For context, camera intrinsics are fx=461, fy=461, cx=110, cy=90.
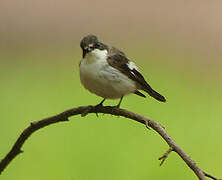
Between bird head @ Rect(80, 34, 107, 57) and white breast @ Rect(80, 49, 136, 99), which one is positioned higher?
bird head @ Rect(80, 34, 107, 57)

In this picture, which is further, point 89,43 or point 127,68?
point 127,68

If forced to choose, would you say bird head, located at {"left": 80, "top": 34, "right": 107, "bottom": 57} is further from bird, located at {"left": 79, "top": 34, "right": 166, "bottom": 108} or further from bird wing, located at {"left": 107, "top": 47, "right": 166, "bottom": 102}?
bird wing, located at {"left": 107, "top": 47, "right": 166, "bottom": 102}

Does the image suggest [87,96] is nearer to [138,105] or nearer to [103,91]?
[138,105]

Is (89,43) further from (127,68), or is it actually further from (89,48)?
(127,68)

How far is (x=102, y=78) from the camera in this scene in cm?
121

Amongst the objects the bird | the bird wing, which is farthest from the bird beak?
the bird wing

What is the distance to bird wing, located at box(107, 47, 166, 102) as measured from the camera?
126 cm

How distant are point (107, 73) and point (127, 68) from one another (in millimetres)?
87

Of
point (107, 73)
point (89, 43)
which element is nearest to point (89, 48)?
point (89, 43)

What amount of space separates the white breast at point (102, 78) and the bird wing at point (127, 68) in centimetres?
1

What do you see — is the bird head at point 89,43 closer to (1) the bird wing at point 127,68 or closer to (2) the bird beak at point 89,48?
(2) the bird beak at point 89,48

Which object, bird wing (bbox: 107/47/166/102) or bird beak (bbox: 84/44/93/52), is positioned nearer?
bird beak (bbox: 84/44/93/52)

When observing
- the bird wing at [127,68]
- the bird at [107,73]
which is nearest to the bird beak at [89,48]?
the bird at [107,73]

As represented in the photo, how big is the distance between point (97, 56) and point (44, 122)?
378 mm
